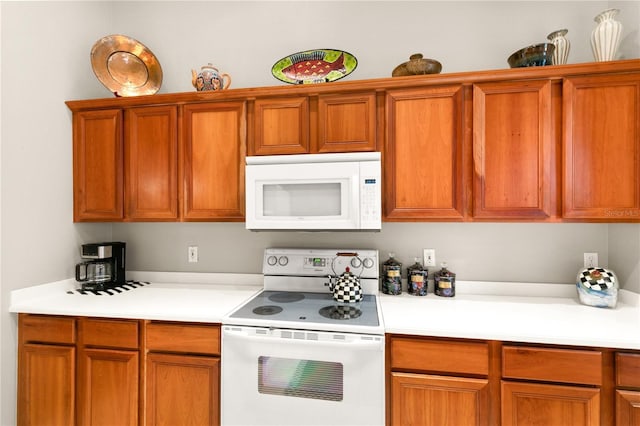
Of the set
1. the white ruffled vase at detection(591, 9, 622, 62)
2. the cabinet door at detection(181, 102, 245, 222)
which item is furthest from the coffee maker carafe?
the white ruffled vase at detection(591, 9, 622, 62)

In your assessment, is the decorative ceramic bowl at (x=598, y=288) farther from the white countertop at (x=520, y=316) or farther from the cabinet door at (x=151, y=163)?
the cabinet door at (x=151, y=163)

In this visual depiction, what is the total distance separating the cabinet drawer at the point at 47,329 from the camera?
1585mm

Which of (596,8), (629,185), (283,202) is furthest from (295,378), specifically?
(596,8)

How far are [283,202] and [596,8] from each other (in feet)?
7.52

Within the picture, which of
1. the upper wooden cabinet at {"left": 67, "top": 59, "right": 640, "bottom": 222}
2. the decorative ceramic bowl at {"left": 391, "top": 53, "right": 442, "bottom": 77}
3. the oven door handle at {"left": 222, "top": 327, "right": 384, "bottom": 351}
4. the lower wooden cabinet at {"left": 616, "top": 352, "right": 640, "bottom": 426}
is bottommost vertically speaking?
the lower wooden cabinet at {"left": 616, "top": 352, "right": 640, "bottom": 426}

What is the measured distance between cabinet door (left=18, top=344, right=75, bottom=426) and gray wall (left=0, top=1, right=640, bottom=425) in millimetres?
80

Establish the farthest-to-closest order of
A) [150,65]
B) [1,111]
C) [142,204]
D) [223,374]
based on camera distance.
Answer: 1. [150,65]
2. [142,204]
3. [1,111]
4. [223,374]

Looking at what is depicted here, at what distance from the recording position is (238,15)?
2.18 m

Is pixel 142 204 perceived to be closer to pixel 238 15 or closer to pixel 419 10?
pixel 238 15

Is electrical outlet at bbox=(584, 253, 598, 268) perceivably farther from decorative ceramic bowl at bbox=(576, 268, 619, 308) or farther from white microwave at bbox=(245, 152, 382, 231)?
white microwave at bbox=(245, 152, 382, 231)

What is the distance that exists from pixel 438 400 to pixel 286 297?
0.95 m

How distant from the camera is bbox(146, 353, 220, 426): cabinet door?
57.0 inches

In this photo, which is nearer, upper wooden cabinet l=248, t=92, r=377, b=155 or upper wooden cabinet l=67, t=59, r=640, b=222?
upper wooden cabinet l=67, t=59, r=640, b=222

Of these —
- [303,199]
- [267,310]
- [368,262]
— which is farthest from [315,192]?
[267,310]
